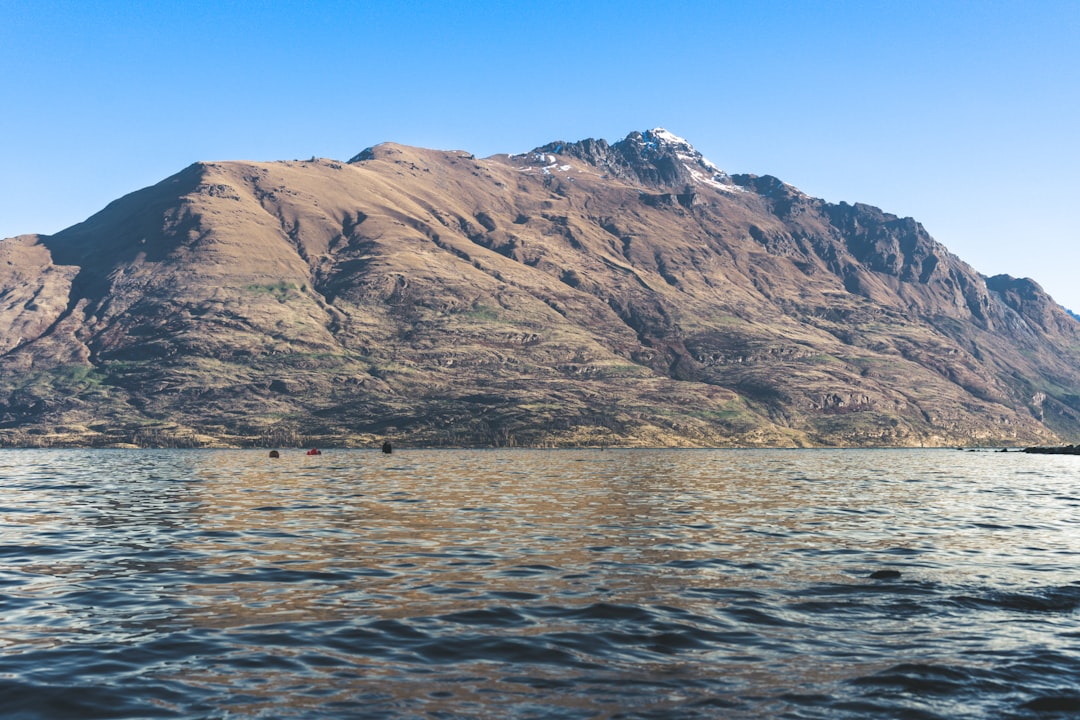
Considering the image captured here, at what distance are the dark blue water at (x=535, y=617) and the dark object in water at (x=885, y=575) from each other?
0.09 m

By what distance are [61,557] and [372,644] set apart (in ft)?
69.6

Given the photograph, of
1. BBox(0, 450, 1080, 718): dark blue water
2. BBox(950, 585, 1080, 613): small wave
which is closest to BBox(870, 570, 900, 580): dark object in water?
BBox(0, 450, 1080, 718): dark blue water

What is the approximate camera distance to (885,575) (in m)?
30.7

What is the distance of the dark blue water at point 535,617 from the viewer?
1661 cm

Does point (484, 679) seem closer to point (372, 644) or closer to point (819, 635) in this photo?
point (372, 644)

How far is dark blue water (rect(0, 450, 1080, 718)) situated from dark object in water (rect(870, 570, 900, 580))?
0.09m

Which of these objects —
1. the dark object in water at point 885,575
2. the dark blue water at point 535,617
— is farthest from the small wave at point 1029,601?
the dark object in water at point 885,575

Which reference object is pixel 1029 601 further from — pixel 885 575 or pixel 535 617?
pixel 535 617

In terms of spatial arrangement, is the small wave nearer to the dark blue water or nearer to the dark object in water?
the dark blue water

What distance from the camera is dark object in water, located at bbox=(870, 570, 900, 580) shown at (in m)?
30.6

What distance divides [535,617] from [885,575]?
1457 centimetres

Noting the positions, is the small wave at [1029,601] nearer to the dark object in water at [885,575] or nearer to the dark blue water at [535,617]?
the dark blue water at [535,617]

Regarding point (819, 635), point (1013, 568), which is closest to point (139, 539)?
point (819, 635)

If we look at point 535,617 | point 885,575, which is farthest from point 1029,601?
point 535,617
